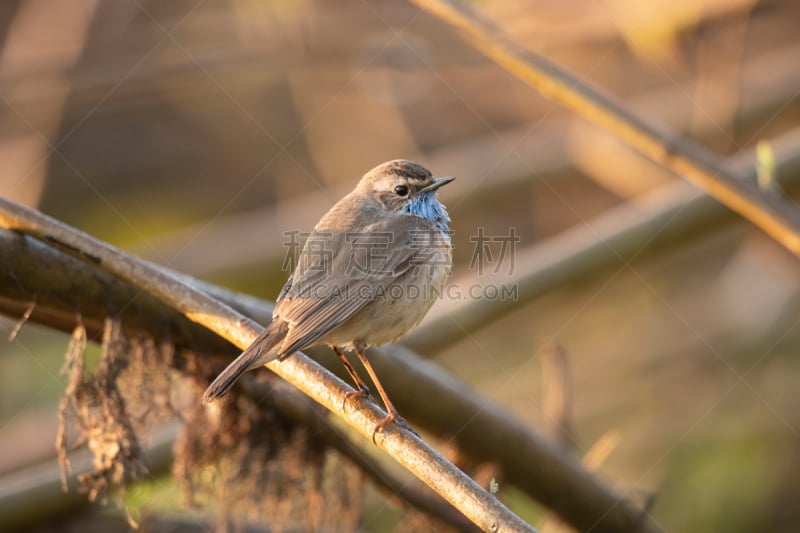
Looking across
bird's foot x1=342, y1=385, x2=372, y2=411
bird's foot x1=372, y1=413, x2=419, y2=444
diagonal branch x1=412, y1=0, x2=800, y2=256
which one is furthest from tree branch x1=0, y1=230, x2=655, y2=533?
diagonal branch x1=412, y1=0, x2=800, y2=256

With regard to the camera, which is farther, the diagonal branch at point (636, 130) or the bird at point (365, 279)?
the diagonal branch at point (636, 130)

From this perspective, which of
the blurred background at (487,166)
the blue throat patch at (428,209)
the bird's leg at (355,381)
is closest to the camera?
the bird's leg at (355,381)

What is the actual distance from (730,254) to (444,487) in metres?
6.72

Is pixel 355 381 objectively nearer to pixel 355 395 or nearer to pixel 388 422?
pixel 355 395

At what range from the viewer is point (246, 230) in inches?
282

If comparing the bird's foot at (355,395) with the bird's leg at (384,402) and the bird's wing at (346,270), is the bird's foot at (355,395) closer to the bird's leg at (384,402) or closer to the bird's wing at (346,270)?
the bird's leg at (384,402)

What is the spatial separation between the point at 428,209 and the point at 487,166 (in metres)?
2.34

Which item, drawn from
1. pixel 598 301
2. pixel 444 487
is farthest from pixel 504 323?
pixel 444 487

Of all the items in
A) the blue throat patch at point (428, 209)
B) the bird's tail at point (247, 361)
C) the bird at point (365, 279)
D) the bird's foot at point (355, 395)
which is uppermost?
the blue throat patch at point (428, 209)

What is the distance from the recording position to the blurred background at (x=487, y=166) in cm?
685

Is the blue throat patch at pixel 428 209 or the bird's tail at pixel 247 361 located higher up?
the blue throat patch at pixel 428 209

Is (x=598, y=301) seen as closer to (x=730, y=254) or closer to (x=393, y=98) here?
(x=730, y=254)

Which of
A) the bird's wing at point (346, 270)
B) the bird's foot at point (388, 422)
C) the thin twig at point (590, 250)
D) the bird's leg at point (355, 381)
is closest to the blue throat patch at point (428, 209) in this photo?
the bird's wing at point (346, 270)

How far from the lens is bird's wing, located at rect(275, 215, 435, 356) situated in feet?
12.8
